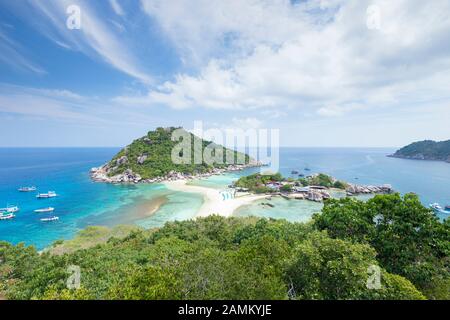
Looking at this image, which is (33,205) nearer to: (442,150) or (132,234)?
(132,234)

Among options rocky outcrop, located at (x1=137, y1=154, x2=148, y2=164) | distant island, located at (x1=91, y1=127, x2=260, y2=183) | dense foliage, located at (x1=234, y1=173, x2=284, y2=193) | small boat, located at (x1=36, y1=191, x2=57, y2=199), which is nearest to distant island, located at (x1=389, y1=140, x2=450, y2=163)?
dense foliage, located at (x1=234, y1=173, x2=284, y2=193)

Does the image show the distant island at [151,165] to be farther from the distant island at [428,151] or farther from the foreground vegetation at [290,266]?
the distant island at [428,151]

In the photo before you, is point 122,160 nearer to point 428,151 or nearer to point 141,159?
point 141,159

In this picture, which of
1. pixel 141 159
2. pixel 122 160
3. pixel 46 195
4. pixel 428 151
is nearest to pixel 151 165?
pixel 141 159

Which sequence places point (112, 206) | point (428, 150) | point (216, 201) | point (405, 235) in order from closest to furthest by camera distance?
point (405, 235) < point (112, 206) < point (216, 201) < point (428, 150)

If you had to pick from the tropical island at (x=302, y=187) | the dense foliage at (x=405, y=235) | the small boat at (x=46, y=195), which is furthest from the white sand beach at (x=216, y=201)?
the small boat at (x=46, y=195)
